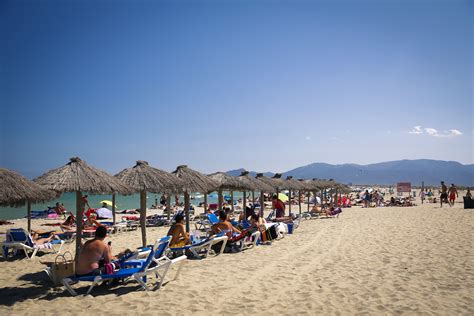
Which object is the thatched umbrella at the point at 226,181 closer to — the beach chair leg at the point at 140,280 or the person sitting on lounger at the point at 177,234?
the person sitting on lounger at the point at 177,234

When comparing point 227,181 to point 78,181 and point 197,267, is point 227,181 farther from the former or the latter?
point 78,181

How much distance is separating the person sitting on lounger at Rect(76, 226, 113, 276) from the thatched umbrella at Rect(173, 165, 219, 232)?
414cm

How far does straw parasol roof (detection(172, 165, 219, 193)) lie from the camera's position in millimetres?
9336

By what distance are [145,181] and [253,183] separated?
19.3ft

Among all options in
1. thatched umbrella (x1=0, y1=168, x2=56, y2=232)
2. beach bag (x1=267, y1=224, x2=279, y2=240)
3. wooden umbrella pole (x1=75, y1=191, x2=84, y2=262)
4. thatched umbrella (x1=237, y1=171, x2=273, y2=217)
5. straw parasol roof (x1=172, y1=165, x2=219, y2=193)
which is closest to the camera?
wooden umbrella pole (x1=75, y1=191, x2=84, y2=262)

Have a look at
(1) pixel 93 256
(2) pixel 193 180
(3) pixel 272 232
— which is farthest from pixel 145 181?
(3) pixel 272 232

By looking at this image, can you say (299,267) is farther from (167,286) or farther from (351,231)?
(351,231)

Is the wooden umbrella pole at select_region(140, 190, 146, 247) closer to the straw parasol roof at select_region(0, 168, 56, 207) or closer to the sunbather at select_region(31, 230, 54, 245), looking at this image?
the straw parasol roof at select_region(0, 168, 56, 207)

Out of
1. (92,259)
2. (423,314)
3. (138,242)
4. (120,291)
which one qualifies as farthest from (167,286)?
(138,242)

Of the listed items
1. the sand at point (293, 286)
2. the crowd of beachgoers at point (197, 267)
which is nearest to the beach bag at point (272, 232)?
the crowd of beachgoers at point (197, 267)

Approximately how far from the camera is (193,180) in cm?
968

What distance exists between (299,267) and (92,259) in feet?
12.1

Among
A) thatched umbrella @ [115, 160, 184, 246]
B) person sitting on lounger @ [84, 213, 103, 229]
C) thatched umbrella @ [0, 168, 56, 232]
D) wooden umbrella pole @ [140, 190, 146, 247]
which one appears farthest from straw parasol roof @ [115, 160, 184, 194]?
person sitting on lounger @ [84, 213, 103, 229]

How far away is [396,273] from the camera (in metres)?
5.80
